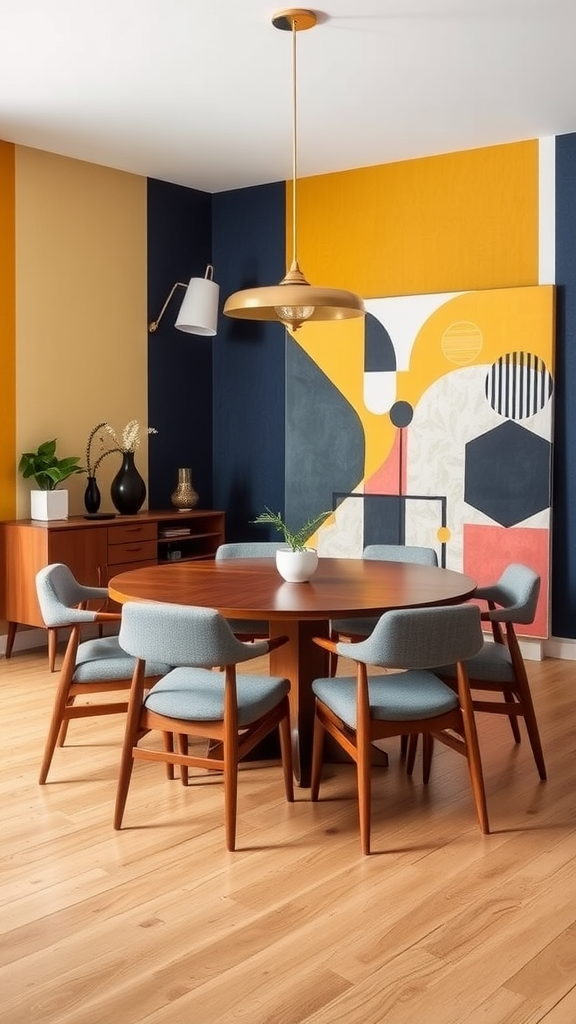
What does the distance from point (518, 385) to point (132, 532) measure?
92.0 inches

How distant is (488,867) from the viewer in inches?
119

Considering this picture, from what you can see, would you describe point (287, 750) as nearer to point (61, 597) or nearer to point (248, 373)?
point (61, 597)

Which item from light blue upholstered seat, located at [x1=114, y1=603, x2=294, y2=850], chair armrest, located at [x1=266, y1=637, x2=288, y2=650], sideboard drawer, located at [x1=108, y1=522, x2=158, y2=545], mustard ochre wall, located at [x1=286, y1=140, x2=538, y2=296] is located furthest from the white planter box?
chair armrest, located at [x1=266, y1=637, x2=288, y2=650]

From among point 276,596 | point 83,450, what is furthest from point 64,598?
point 83,450

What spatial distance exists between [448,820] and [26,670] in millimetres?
2860

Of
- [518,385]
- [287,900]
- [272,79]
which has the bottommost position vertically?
[287,900]

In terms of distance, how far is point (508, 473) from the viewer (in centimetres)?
577

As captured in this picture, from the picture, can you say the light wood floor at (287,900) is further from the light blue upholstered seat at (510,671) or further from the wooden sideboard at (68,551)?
the wooden sideboard at (68,551)

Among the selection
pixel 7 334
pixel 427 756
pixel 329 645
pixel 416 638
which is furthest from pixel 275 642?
pixel 7 334

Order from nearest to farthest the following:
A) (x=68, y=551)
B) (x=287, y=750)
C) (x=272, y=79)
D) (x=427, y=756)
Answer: (x=287, y=750) → (x=427, y=756) → (x=272, y=79) → (x=68, y=551)

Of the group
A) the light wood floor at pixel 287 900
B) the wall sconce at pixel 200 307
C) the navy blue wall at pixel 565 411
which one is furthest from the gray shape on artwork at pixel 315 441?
the light wood floor at pixel 287 900

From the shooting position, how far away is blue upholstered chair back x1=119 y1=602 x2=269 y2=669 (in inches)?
120

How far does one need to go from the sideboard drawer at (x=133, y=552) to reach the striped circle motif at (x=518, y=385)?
84.0 inches

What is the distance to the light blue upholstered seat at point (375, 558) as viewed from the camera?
4.22 metres
